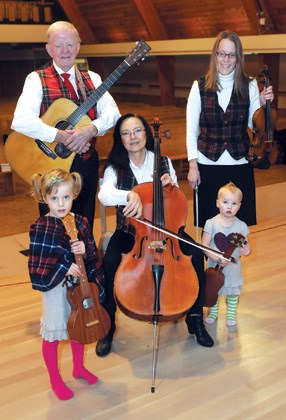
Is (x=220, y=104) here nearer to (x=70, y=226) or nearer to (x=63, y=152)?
(x=63, y=152)

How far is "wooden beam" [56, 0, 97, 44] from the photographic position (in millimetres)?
9984

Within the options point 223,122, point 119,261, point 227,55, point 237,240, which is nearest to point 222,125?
point 223,122

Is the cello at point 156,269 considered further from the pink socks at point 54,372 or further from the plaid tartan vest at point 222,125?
the plaid tartan vest at point 222,125

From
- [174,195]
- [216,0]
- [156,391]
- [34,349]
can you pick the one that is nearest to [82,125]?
[174,195]

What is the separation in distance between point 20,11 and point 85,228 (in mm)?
9313

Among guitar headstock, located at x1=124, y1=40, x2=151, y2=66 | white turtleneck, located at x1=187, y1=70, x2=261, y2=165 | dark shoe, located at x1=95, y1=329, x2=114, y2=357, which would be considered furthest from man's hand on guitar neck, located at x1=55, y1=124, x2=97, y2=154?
dark shoe, located at x1=95, y1=329, x2=114, y2=357

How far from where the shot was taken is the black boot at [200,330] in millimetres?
2222

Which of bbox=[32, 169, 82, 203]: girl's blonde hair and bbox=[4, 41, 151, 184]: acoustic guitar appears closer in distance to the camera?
bbox=[32, 169, 82, 203]: girl's blonde hair

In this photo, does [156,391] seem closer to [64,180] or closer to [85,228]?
[85,228]

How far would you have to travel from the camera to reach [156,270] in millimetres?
1903

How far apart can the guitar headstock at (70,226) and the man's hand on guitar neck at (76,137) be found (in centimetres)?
54

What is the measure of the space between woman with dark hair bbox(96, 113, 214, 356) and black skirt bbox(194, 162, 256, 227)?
0.25m

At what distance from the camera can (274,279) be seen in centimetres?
288

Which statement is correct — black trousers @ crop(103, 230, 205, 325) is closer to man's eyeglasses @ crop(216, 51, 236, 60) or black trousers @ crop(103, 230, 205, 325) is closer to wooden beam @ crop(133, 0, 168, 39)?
man's eyeglasses @ crop(216, 51, 236, 60)
